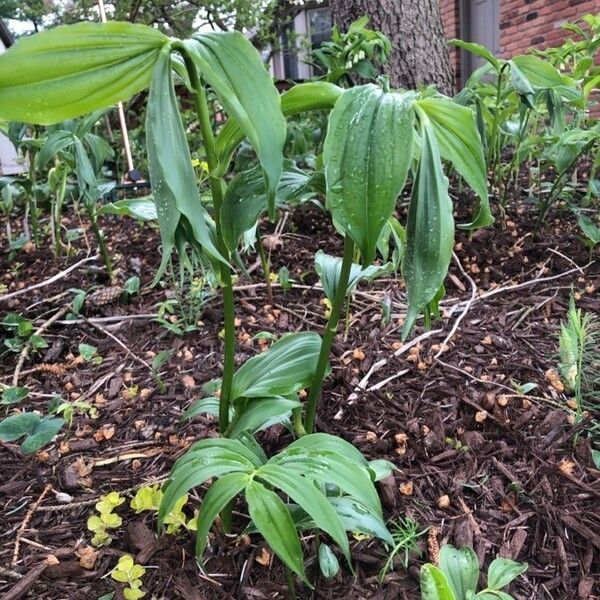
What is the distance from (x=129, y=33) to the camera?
0.54 metres

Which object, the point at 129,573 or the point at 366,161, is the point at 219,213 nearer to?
the point at 366,161

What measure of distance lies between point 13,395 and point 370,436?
78cm

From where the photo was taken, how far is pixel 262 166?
1.74 ft

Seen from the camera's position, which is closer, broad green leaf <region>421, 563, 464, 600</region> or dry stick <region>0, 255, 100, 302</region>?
broad green leaf <region>421, 563, 464, 600</region>

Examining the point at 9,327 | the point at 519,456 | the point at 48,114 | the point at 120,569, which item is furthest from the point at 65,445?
the point at 519,456

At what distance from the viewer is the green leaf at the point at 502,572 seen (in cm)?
75

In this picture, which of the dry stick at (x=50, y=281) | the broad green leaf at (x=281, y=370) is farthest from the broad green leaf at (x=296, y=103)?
the dry stick at (x=50, y=281)

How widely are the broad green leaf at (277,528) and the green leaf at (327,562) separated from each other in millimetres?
159

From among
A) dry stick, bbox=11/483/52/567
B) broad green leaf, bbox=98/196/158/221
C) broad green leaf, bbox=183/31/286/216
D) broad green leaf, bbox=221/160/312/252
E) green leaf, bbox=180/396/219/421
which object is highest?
broad green leaf, bbox=183/31/286/216

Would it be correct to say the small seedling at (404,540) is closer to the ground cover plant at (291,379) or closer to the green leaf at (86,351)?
the ground cover plant at (291,379)

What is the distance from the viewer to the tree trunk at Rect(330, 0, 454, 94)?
2.18 meters

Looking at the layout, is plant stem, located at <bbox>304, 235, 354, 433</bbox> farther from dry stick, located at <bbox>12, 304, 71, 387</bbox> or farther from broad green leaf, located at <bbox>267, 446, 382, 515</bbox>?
dry stick, located at <bbox>12, 304, 71, 387</bbox>

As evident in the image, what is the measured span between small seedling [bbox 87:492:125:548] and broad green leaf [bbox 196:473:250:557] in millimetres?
310

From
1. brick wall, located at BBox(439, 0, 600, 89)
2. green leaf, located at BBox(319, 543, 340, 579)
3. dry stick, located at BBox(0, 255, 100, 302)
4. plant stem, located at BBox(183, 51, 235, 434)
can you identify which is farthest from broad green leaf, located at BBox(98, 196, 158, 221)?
brick wall, located at BBox(439, 0, 600, 89)
